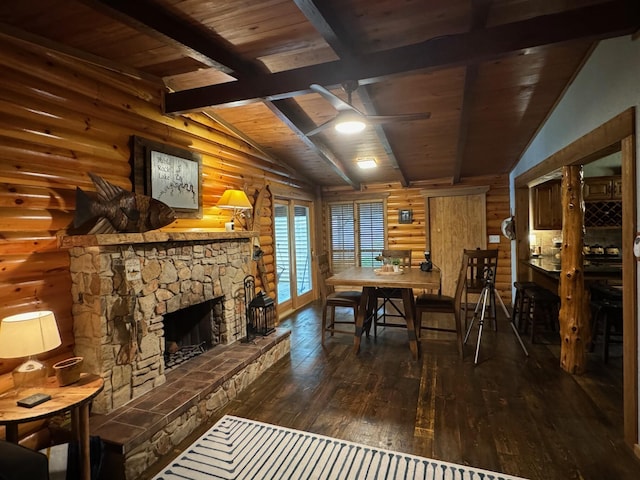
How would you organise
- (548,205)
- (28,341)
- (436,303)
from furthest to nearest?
1. (548,205)
2. (436,303)
3. (28,341)

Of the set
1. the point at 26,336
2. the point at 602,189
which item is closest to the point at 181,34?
the point at 26,336

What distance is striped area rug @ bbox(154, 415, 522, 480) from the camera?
6.62 feet

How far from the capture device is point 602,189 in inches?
192

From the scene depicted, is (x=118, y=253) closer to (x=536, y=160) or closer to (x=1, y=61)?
(x=1, y=61)

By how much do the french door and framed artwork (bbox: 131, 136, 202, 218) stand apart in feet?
6.39

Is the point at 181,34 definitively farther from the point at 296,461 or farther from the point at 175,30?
the point at 296,461

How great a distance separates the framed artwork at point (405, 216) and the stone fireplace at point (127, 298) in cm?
442

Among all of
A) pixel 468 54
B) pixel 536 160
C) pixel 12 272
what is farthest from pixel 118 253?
pixel 536 160

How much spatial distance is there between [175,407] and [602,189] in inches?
236

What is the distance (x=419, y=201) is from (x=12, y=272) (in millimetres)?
5966

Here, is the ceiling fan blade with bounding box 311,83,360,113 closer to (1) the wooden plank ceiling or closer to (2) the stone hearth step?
(1) the wooden plank ceiling

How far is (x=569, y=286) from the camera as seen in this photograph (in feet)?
10.9

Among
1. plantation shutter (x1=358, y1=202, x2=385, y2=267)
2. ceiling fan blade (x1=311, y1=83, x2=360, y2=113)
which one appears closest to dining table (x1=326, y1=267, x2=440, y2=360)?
ceiling fan blade (x1=311, y1=83, x2=360, y2=113)

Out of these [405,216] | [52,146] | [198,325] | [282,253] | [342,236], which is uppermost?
[52,146]
